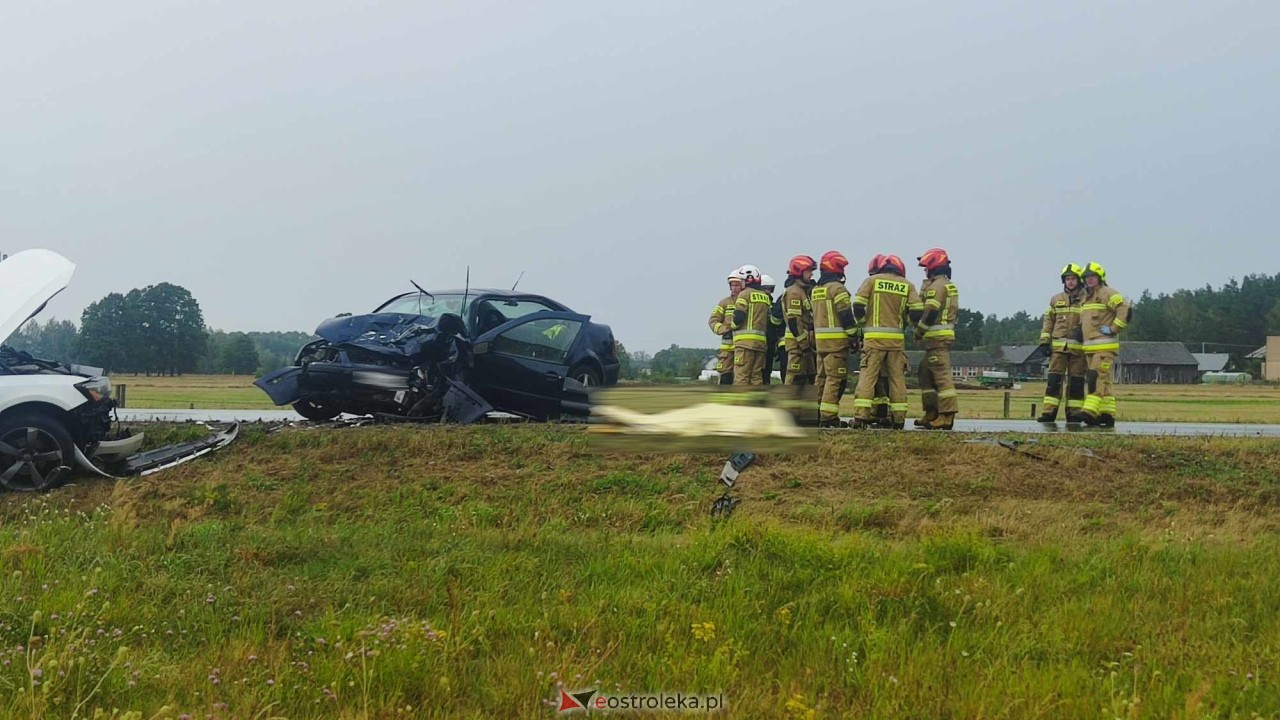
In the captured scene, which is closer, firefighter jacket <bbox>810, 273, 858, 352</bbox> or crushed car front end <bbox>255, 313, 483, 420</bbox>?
crushed car front end <bbox>255, 313, 483, 420</bbox>

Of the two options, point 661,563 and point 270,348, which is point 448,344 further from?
point 661,563

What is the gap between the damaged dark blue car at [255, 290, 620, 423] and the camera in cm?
932

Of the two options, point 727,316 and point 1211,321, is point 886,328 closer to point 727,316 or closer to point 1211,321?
point 727,316

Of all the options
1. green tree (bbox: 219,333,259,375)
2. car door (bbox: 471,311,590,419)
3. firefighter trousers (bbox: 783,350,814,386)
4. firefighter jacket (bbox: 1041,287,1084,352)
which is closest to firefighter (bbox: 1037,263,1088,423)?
firefighter jacket (bbox: 1041,287,1084,352)

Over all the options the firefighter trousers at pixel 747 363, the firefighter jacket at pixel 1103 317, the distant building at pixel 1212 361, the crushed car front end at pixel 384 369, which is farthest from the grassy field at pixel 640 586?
the distant building at pixel 1212 361

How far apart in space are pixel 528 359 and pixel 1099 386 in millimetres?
7713

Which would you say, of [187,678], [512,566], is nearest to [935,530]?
[512,566]

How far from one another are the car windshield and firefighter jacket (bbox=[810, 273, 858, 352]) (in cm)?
428

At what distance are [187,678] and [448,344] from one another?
5889 mm

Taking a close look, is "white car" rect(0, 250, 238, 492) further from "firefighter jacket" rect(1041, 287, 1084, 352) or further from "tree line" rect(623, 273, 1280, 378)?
"tree line" rect(623, 273, 1280, 378)

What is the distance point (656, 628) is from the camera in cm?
446

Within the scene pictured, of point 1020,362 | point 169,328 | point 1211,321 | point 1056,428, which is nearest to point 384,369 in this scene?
point 169,328

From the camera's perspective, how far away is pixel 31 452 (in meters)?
7.21

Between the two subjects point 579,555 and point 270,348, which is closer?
point 579,555
